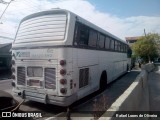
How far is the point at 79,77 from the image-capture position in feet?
25.0

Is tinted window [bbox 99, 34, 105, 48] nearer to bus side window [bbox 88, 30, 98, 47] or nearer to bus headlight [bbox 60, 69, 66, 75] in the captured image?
bus side window [bbox 88, 30, 98, 47]

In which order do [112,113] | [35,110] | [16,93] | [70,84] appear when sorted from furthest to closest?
[16,93] → [35,110] → [70,84] → [112,113]

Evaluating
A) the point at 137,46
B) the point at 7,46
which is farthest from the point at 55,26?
the point at 137,46

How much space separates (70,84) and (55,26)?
220 cm

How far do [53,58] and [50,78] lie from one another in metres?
0.72

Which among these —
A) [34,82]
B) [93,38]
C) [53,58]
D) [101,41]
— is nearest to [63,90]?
[53,58]

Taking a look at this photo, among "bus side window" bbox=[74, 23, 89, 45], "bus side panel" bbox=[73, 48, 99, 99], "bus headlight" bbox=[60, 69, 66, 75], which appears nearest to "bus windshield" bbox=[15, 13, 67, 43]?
"bus side window" bbox=[74, 23, 89, 45]

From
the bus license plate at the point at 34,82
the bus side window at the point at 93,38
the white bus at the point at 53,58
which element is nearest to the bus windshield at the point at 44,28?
the white bus at the point at 53,58

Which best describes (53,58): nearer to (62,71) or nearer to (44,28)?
(62,71)

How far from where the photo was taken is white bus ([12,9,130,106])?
6.75 meters

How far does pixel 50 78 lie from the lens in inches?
273

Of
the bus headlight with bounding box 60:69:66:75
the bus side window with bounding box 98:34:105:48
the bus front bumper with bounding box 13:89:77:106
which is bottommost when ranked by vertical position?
the bus front bumper with bounding box 13:89:77:106

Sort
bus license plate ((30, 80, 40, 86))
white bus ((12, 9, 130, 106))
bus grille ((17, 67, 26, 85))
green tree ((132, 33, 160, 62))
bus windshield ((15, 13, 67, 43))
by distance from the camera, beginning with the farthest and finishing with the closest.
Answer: green tree ((132, 33, 160, 62)) < bus grille ((17, 67, 26, 85)) < bus license plate ((30, 80, 40, 86)) < bus windshield ((15, 13, 67, 43)) < white bus ((12, 9, 130, 106))

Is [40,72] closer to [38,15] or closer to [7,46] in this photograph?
[38,15]
